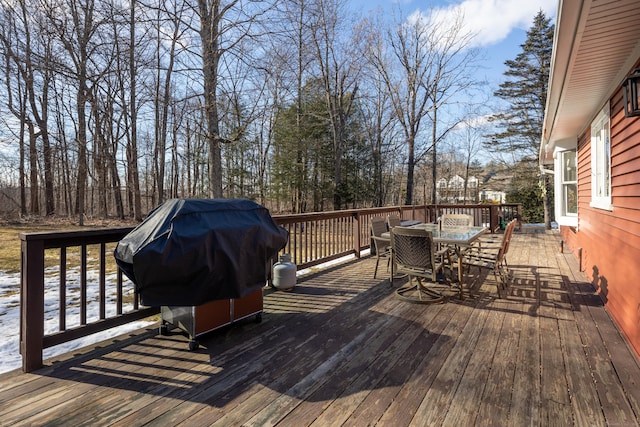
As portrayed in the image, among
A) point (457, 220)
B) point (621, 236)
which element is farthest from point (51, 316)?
point (457, 220)

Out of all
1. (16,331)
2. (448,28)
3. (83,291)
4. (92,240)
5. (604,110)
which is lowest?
(16,331)

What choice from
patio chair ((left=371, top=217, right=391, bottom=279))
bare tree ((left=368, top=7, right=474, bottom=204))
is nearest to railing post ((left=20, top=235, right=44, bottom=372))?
patio chair ((left=371, top=217, right=391, bottom=279))

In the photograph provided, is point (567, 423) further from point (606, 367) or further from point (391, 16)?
point (391, 16)

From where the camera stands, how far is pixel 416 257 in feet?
11.5

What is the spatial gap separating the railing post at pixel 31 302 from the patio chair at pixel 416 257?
10.0ft

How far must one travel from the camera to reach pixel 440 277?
438 cm

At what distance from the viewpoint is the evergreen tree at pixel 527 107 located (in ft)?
45.3

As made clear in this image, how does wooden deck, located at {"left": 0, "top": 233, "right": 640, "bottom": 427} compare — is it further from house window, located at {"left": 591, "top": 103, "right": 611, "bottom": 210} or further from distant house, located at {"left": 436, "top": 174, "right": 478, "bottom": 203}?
distant house, located at {"left": 436, "top": 174, "right": 478, "bottom": 203}

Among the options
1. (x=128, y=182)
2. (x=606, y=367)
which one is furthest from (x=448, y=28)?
(x=128, y=182)

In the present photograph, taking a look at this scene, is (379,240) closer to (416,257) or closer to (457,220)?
(416,257)

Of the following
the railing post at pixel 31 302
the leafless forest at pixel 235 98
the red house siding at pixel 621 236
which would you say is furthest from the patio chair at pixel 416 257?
the leafless forest at pixel 235 98

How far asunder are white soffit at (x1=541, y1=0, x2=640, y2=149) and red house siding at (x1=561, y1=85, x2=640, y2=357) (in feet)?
0.97

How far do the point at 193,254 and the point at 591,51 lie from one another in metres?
3.43

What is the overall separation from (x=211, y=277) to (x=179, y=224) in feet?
1.41
